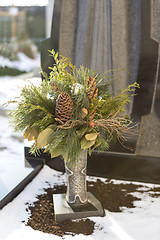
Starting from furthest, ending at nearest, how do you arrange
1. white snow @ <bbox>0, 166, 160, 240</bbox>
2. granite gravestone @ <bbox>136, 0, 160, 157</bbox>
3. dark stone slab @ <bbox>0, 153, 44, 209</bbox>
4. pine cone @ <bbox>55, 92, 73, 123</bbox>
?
granite gravestone @ <bbox>136, 0, 160, 157</bbox>, dark stone slab @ <bbox>0, 153, 44, 209</bbox>, white snow @ <bbox>0, 166, 160, 240</bbox>, pine cone @ <bbox>55, 92, 73, 123</bbox>

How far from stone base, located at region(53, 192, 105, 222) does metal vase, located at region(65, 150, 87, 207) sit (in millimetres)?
32

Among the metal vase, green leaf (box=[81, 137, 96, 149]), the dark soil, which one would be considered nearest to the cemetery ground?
the dark soil

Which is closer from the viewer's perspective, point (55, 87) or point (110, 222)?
point (55, 87)

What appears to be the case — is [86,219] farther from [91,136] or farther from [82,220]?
[91,136]

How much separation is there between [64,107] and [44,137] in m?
0.18

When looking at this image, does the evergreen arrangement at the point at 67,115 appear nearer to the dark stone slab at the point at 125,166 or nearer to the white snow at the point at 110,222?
the white snow at the point at 110,222

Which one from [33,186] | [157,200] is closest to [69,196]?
[33,186]

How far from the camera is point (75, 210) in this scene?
1506 mm

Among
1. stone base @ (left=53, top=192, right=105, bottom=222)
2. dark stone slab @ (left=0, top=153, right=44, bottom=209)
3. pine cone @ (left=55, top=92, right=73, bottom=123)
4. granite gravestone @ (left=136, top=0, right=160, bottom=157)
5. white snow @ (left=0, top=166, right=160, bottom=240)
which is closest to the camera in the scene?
pine cone @ (left=55, top=92, right=73, bottom=123)

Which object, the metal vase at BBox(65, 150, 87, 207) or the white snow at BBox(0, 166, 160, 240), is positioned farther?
the metal vase at BBox(65, 150, 87, 207)

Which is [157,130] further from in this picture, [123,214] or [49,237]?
[49,237]

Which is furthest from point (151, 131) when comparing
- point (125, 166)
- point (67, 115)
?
point (67, 115)

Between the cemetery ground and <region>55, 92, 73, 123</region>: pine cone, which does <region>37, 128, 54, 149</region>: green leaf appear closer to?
<region>55, 92, 73, 123</region>: pine cone

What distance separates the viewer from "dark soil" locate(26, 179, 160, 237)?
1.43 meters
